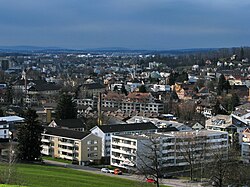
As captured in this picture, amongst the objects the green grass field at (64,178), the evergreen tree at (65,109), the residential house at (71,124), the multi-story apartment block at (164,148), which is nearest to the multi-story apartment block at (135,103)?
the evergreen tree at (65,109)

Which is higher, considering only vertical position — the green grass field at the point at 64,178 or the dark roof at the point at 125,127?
the dark roof at the point at 125,127

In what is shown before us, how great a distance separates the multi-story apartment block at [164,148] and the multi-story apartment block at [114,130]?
6.05 ft

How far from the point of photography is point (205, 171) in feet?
92.4

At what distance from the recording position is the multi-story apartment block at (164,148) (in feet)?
100

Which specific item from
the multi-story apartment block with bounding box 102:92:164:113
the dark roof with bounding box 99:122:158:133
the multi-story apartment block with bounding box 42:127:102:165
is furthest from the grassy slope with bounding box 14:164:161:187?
the multi-story apartment block with bounding box 102:92:164:113

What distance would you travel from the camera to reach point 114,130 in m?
34.9

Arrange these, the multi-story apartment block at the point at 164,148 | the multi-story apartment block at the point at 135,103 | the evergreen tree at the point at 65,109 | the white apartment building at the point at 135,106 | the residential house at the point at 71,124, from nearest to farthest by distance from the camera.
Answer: the multi-story apartment block at the point at 164,148 → the residential house at the point at 71,124 → the evergreen tree at the point at 65,109 → the white apartment building at the point at 135,106 → the multi-story apartment block at the point at 135,103

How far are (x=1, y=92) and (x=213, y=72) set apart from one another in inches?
1853

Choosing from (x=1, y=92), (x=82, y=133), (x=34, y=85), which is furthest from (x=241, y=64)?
(x=82, y=133)

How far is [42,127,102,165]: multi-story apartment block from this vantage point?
32906 millimetres

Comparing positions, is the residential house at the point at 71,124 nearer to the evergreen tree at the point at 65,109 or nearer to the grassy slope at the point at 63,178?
the evergreen tree at the point at 65,109

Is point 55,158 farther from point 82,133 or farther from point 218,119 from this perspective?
point 218,119

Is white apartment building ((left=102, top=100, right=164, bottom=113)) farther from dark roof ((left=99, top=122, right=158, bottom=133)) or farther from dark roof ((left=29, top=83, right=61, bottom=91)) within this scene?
dark roof ((left=99, top=122, right=158, bottom=133))

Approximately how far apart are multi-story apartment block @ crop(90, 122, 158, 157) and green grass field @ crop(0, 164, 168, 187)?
19.6 ft
